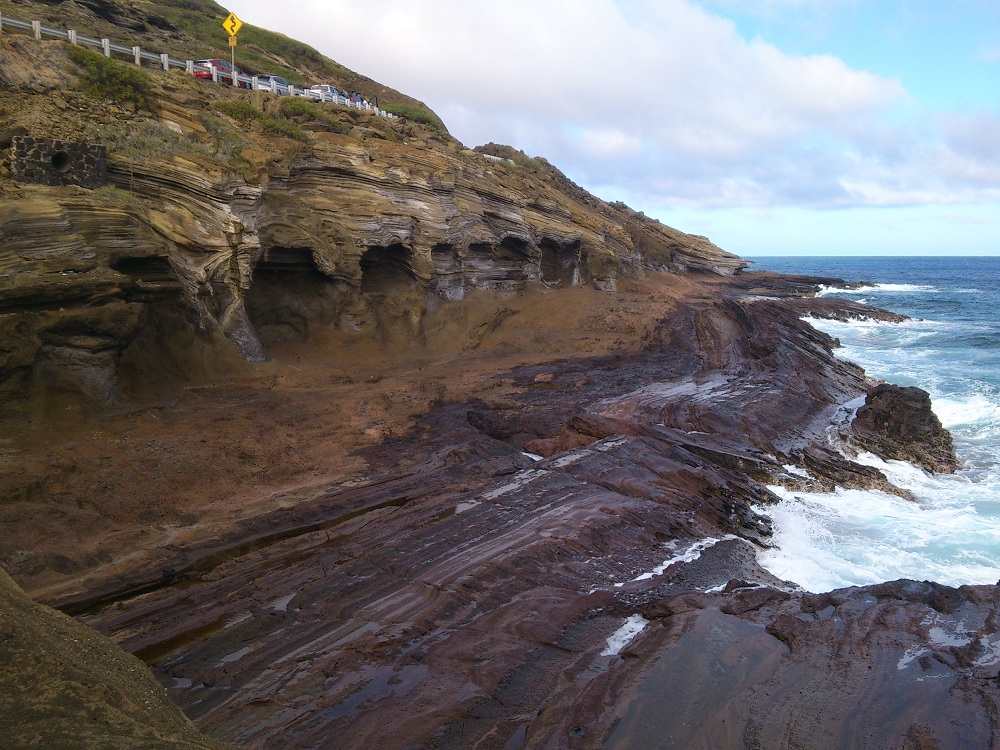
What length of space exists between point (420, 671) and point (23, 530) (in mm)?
5874

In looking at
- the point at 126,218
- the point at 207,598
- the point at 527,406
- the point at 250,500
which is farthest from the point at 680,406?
the point at 126,218

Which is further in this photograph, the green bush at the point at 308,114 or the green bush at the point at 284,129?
the green bush at the point at 308,114

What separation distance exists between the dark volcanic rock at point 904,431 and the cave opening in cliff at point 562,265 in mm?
15823

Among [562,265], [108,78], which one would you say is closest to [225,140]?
[108,78]

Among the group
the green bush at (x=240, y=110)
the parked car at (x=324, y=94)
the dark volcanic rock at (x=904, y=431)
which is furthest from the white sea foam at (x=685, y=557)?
the parked car at (x=324, y=94)

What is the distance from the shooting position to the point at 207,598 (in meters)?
7.60

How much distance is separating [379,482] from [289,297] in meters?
→ 10.2

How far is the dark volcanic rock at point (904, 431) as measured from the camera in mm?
15148

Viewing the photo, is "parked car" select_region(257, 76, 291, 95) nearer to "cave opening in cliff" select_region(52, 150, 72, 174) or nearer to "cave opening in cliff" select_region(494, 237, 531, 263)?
"cave opening in cliff" select_region(494, 237, 531, 263)

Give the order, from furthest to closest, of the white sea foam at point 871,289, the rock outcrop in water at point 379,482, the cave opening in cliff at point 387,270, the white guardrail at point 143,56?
the white sea foam at point 871,289 < the cave opening in cliff at point 387,270 < the white guardrail at point 143,56 < the rock outcrop in water at point 379,482

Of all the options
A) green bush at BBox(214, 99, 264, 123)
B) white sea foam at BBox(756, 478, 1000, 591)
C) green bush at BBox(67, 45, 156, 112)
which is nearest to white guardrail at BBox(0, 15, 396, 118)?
green bush at BBox(67, 45, 156, 112)

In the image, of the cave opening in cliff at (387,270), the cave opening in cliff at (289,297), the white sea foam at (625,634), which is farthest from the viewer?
the cave opening in cliff at (387,270)

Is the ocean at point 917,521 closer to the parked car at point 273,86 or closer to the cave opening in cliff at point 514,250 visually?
the cave opening in cliff at point 514,250

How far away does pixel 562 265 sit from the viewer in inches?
1196
